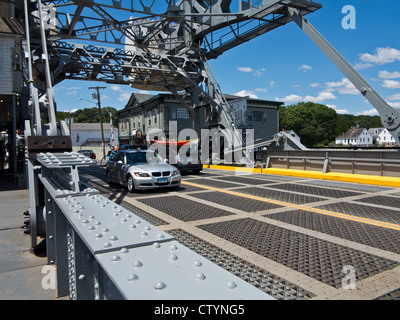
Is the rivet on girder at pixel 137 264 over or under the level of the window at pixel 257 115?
under

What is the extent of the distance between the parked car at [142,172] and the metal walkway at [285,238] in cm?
56

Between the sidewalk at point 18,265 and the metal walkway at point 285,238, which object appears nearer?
the metal walkway at point 285,238

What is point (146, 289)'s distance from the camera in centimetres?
141

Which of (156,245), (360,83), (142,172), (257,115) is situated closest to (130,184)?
(142,172)

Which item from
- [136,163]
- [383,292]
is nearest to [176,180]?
[136,163]

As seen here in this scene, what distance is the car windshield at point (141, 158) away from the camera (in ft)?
40.0

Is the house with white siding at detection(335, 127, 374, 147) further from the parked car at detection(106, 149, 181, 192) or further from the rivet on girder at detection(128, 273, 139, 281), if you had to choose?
the rivet on girder at detection(128, 273, 139, 281)

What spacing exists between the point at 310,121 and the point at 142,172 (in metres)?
86.3

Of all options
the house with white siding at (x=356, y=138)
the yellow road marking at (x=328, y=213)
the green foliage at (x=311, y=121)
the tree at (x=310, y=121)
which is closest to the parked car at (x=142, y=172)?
the yellow road marking at (x=328, y=213)

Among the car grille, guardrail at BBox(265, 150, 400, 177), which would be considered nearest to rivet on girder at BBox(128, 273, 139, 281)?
the car grille

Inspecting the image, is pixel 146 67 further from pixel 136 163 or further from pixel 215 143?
pixel 136 163

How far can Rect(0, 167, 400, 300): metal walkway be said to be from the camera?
391 cm

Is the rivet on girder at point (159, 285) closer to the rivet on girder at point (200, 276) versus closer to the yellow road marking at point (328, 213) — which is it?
the rivet on girder at point (200, 276)

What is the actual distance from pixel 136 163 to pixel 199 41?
594 inches
